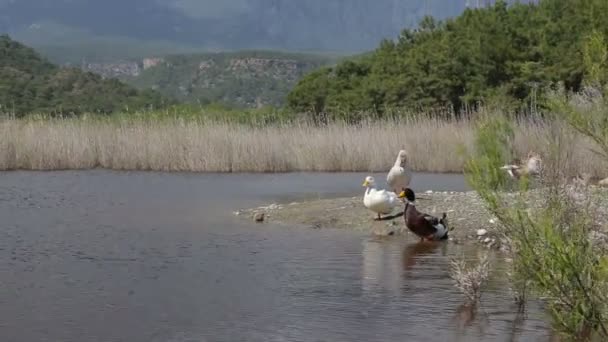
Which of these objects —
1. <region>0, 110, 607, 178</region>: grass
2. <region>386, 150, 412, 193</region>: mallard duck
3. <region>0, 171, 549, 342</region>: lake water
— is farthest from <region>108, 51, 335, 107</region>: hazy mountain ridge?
<region>0, 171, 549, 342</region>: lake water

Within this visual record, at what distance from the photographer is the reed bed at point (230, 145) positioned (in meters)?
23.4

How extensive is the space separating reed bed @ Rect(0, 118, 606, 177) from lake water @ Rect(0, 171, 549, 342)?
7.41 meters

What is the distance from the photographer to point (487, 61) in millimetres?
33875

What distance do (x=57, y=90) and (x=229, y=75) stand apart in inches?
2758

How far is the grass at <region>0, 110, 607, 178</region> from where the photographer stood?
2339 cm

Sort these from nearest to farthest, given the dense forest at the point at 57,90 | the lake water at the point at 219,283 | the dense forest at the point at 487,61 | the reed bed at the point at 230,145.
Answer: the lake water at the point at 219,283 < the reed bed at the point at 230,145 < the dense forest at the point at 487,61 < the dense forest at the point at 57,90

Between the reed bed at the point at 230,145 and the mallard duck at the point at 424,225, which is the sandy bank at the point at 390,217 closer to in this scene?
the mallard duck at the point at 424,225

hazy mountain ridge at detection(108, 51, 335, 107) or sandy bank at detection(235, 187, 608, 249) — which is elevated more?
hazy mountain ridge at detection(108, 51, 335, 107)

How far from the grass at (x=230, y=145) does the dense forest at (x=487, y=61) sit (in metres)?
4.92

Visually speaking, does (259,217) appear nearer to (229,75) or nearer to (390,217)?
(390,217)

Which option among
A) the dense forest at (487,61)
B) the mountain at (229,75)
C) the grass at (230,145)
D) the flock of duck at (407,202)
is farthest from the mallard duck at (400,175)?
the mountain at (229,75)

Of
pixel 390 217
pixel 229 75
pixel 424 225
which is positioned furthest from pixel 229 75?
pixel 424 225

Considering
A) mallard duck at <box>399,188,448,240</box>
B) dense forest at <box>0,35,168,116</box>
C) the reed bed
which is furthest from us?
dense forest at <box>0,35,168,116</box>

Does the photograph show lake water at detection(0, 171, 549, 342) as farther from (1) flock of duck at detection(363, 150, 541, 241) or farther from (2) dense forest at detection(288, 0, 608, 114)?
(2) dense forest at detection(288, 0, 608, 114)
